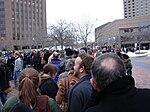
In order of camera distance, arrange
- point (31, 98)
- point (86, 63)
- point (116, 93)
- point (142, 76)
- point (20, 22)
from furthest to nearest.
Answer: point (20, 22) → point (142, 76) → point (86, 63) → point (31, 98) → point (116, 93)

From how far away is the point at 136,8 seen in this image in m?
185

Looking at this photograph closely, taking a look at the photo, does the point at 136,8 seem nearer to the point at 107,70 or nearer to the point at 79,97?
the point at 79,97

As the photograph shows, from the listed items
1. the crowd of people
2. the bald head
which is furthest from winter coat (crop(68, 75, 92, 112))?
the bald head

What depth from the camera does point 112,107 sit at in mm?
2070

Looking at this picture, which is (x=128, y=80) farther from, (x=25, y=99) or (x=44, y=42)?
(x=44, y=42)

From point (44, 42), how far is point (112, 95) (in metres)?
84.9

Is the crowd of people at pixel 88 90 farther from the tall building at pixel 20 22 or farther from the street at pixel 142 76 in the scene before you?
the tall building at pixel 20 22

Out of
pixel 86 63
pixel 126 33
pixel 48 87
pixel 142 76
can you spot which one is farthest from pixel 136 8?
pixel 86 63

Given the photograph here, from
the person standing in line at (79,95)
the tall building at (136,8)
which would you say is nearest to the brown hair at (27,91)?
the person standing in line at (79,95)

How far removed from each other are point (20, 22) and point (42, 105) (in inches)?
5024

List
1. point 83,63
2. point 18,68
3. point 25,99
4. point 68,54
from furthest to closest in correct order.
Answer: point 18,68 → point 68,54 → point 83,63 → point 25,99

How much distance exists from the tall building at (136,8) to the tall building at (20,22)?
66353 millimetres

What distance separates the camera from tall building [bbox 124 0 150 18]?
175 meters

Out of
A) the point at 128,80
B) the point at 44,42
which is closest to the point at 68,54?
the point at 128,80
